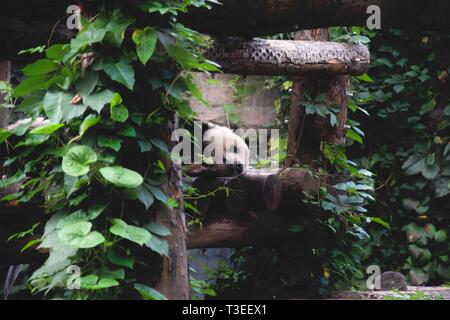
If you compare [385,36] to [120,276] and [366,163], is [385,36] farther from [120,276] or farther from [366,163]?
[120,276]

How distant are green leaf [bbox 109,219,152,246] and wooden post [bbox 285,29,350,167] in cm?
246

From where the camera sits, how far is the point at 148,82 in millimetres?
2693

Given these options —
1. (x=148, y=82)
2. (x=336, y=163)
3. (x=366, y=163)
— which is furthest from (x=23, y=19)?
(x=366, y=163)

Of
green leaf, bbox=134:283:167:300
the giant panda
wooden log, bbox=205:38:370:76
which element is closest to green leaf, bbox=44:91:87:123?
green leaf, bbox=134:283:167:300

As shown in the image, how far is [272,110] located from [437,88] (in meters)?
2.13

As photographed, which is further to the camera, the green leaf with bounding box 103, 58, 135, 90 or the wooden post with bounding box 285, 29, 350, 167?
the wooden post with bounding box 285, 29, 350, 167

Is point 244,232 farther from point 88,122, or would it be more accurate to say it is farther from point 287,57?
point 88,122

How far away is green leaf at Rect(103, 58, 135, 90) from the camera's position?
8.39 feet

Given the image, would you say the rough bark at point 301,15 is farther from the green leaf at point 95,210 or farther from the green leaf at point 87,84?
the green leaf at point 95,210

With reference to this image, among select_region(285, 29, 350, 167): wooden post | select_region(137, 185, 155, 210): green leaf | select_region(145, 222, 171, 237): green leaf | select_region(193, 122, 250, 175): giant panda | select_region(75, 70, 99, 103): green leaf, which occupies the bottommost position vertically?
select_region(145, 222, 171, 237): green leaf

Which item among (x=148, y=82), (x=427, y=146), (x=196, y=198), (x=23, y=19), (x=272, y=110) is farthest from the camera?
(x=272, y=110)

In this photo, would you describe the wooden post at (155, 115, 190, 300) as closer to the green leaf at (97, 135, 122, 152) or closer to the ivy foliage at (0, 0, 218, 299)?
the ivy foliage at (0, 0, 218, 299)

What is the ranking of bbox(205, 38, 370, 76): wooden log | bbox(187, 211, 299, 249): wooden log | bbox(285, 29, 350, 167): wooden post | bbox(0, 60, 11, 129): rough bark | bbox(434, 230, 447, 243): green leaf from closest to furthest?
bbox(205, 38, 370, 76): wooden log
bbox(0, 60, 11, 129): rough bark
bbox(187, 211, 299, 249): wooden log
bbox(285, 29, 350, 167): wooden post
bbox(434, 230, 447, 243): green leaf

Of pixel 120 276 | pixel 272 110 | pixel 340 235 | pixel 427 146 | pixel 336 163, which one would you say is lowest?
pixel 120 276
